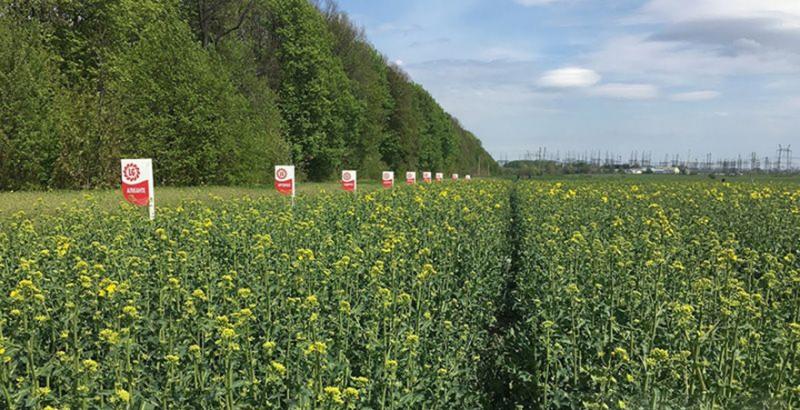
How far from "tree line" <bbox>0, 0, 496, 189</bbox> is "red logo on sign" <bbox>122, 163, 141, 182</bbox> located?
1187 centimetres

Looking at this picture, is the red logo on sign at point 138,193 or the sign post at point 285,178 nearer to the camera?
the red logo on sign at point 138,193

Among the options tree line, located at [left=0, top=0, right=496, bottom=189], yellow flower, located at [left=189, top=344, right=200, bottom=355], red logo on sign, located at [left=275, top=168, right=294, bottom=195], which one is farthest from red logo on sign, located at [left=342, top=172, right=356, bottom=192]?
yellow flower, located at [left=189, top=344, right=200, bottom=355]

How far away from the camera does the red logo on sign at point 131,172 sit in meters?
9.33

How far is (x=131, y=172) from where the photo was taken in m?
9.38

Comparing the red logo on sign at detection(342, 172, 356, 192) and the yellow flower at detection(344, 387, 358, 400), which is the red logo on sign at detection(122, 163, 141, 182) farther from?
the yellow flower at detection(344, 387, 358, 400)

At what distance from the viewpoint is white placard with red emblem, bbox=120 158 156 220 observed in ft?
30.3

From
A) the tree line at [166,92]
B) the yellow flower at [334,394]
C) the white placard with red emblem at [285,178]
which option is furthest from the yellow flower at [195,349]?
the tree line at [166,92]

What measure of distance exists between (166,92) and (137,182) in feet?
55.9

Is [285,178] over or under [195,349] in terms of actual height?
over

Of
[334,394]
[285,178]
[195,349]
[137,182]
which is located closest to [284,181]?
[285,178]

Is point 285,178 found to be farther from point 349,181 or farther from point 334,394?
point 334,394

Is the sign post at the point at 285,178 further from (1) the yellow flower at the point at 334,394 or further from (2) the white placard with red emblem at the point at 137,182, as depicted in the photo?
(1) the yellow flower at the point at 334,394

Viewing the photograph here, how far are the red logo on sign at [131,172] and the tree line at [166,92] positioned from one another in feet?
38.9

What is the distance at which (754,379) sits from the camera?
12.2 feet
